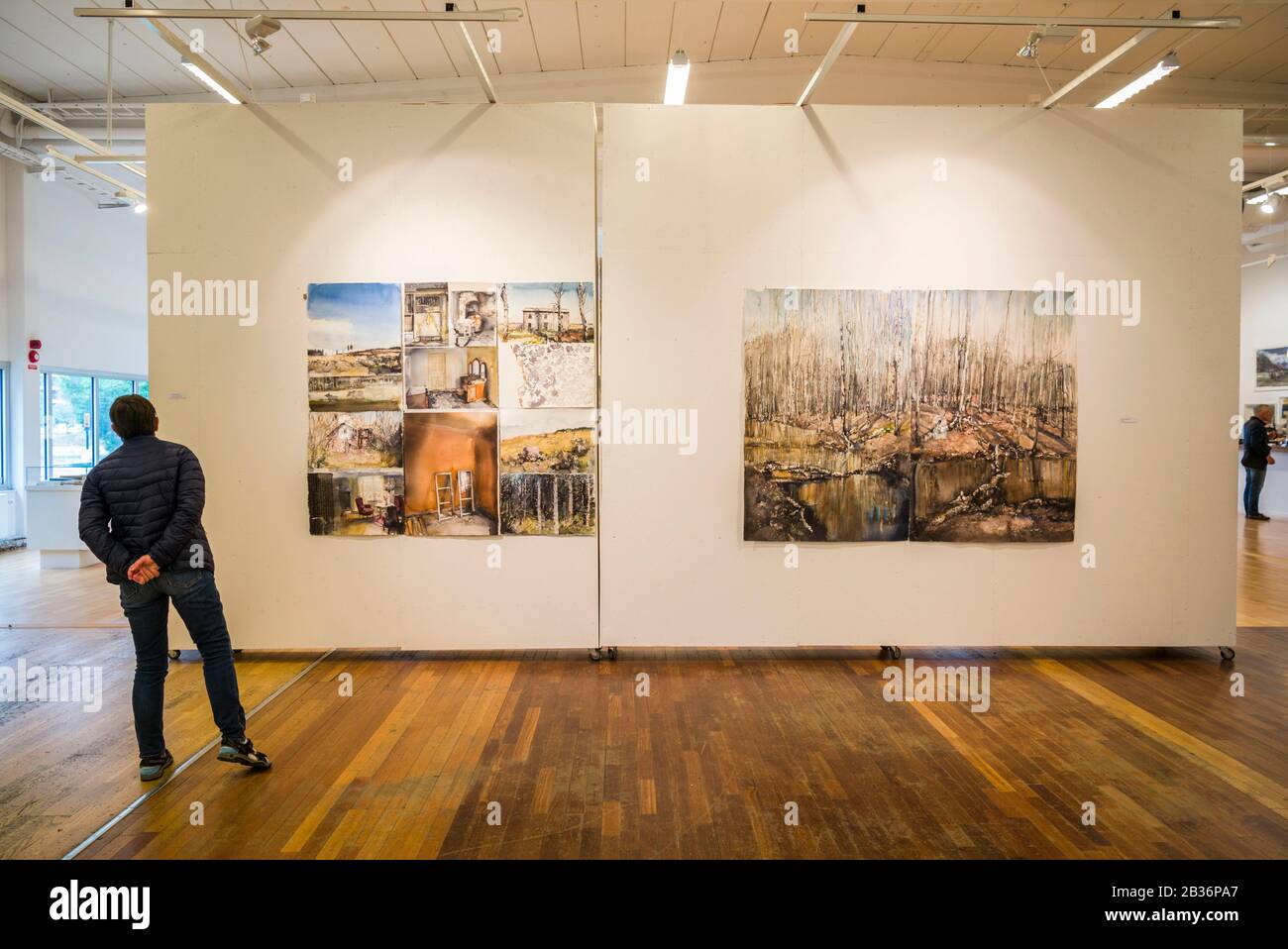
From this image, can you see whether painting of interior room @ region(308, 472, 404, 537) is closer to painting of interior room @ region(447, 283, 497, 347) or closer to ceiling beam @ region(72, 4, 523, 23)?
painting of interior room @ region(447, 283, 497, 347)

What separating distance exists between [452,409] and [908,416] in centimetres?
336

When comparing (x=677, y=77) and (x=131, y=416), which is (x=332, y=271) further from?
(x=677, y=77)

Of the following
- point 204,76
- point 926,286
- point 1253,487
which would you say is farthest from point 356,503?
point 1253,487

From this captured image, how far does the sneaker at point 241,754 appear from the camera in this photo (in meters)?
3.59

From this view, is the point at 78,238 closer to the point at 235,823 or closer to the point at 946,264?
the point at 235,823

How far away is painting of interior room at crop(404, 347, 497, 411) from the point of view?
5359 mm

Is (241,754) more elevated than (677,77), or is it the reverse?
(677,77)

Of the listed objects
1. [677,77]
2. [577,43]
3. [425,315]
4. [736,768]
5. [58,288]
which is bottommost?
[736,768]

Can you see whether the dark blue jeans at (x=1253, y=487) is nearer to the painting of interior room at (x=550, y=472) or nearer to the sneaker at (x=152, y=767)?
the painting of interior room at (x=550, y=472)

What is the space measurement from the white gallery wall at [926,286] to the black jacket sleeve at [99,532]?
2946mm

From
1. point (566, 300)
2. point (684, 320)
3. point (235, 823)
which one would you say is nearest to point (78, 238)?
point (566, 300)

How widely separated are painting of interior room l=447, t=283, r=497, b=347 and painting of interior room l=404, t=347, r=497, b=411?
67mm

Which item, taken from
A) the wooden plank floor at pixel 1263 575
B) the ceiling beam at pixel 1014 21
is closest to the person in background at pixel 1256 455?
the wooden plank floor at pixel 1263 575

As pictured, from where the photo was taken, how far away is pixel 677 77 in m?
5.23
